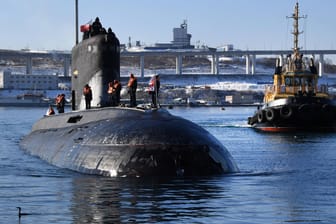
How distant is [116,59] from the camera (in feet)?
85.7

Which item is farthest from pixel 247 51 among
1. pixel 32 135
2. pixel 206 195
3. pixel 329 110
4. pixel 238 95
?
pixel 206 195

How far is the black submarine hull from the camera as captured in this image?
1783 cm

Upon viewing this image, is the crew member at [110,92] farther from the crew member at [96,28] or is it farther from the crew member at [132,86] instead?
the crew member at [96,28]

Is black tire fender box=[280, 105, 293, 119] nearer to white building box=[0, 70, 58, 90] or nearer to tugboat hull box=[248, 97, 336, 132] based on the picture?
tugboat hull box=[248, 97, 336, 132]

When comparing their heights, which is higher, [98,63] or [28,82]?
[98,63]

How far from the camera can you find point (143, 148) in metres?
18.1

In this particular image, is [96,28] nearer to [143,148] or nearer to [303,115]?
[143,148]

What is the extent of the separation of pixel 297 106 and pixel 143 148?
95.3 feet

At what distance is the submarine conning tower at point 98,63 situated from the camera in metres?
25.9

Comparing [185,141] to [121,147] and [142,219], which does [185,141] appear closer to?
[121,147]

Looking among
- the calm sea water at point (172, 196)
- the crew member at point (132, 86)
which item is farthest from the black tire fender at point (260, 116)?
the crew member at point (132, 86)

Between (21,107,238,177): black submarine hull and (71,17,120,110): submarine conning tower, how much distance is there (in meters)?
4.40

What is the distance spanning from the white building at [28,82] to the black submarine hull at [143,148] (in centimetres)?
12869

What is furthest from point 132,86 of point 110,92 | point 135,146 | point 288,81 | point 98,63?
point 288,81
